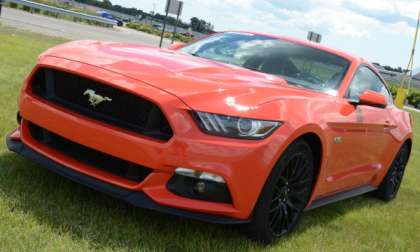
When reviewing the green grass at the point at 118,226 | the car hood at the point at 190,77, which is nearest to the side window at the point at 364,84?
the car hood at the point at 190,77

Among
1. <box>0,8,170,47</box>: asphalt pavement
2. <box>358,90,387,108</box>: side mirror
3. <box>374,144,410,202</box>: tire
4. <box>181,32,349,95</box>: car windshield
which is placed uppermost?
<box>181,32,349,95</box>: car windshield

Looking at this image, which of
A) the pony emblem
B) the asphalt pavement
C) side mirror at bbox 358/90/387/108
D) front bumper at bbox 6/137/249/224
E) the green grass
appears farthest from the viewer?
the asphalt pavement

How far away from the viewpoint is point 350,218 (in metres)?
5.19

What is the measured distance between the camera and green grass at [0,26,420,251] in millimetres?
3232

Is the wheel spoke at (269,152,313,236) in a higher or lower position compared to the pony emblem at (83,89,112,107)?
lower

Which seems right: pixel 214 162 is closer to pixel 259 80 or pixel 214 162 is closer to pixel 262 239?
pixel 262 239

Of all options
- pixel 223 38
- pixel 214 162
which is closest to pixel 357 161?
pixel 223 38

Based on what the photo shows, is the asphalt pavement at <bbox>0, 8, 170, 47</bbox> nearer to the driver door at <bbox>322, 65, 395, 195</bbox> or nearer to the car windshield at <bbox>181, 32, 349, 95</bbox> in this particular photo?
the car windshield at <bbox>181, 32, 349, 95</bbox>

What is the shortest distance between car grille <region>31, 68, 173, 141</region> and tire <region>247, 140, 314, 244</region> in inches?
30.0

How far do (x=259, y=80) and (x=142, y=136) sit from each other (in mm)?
1133

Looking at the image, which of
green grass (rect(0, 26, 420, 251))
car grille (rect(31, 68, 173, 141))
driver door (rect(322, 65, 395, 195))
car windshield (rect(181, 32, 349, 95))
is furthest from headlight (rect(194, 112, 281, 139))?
car windshield (rect(181, 32, 349, 95))

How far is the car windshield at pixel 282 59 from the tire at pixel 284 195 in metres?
0.91

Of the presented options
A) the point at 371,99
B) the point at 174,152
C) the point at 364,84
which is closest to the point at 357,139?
the point at 371,99

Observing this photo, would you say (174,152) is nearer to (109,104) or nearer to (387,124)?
(109,104)
